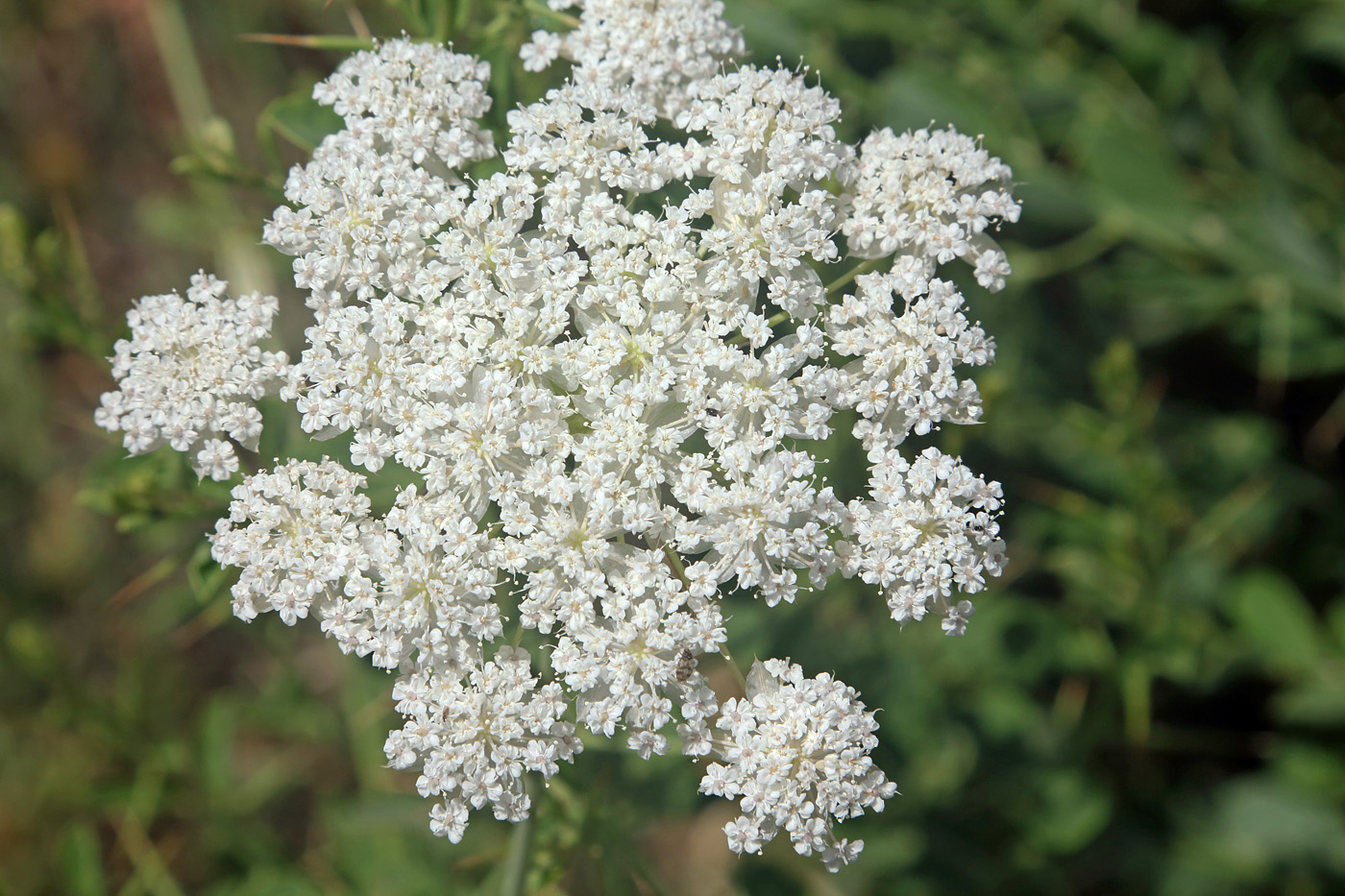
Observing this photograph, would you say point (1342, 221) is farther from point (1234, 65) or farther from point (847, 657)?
point (847, 657)

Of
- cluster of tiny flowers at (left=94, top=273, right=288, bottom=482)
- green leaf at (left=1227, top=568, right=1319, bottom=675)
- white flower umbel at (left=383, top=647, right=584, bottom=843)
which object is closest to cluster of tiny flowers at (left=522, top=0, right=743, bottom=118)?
cluster of tiny flowers at (left=94, top=273, right=288, bottom=482)

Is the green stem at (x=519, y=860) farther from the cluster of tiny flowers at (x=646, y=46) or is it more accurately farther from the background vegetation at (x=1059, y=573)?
the cluster of tiny flowers at (x=646, y=46)

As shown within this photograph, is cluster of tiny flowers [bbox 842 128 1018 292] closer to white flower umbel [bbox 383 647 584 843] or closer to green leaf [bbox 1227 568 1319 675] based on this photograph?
white flower umbel [bbox 383 647 584 843]

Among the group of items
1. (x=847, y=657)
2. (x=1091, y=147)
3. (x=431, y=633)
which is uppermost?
(x=1091, y=147)

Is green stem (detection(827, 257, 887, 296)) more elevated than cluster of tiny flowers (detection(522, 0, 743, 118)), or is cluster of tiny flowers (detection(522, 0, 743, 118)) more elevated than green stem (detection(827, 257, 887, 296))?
cluster of tiny flowers (detection(522, 0, 743, 118))

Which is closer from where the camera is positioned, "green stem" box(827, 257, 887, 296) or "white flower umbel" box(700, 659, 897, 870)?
"white flower umbel" box(700, 659, 897, 870)

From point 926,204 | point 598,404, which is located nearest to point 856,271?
point 926,204

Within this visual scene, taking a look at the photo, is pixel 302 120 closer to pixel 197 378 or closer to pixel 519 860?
pixel 197 378

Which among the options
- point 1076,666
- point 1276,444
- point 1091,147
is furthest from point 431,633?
point 1276,444
